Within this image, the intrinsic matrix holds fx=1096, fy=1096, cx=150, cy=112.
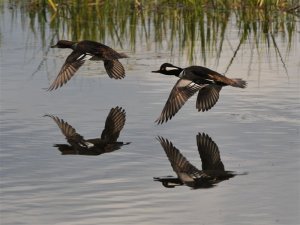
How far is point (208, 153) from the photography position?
351 inches

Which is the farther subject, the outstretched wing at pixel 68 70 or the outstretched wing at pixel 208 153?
the outstretched wing at pixel 68 70

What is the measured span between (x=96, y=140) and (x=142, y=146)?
1.73 ft

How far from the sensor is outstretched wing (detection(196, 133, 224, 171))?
336 inches

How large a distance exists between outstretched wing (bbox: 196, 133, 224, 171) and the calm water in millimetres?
59

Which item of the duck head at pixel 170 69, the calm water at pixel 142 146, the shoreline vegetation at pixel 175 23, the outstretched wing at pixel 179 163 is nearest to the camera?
the calm water at pixel 142 146

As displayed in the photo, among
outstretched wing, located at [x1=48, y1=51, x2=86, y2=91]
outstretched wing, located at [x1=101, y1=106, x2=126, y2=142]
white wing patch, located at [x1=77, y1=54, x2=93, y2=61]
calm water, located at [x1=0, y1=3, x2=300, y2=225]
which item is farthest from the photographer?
white wing patch, located at [x1=77, y1=54, x2=93, y2=61]

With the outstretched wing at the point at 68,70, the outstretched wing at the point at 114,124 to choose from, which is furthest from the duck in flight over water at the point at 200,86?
the outstretched wing at the point at 68,70

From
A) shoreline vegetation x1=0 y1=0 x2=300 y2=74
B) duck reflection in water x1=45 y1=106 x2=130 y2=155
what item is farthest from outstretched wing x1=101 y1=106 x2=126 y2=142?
shoreline vegetation x1=0 y1=0 x2=300 y2=74

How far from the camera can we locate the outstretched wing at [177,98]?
9906 millimetres

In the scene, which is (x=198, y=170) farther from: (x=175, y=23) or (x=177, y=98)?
(x=175, y=23)

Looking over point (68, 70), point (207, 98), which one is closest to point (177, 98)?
point (207, 98)

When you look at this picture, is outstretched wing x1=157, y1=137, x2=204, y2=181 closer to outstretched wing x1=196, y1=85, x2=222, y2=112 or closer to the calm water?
the calm water

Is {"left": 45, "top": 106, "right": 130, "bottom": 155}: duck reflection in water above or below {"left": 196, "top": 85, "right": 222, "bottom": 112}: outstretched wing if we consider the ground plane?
below

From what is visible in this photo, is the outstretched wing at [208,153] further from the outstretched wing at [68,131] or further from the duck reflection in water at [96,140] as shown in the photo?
the outstretched wing at [68,131]
